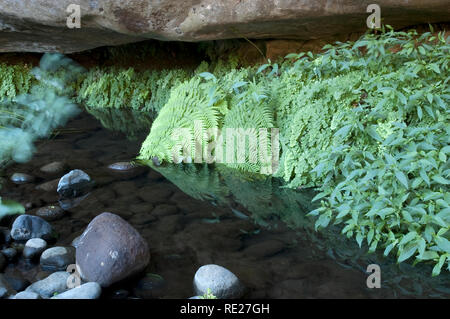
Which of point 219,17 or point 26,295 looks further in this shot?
point 219,17

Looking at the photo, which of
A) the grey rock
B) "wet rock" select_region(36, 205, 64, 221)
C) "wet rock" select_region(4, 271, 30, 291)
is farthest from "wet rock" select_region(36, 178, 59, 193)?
the grey rock

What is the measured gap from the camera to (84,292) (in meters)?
3.01

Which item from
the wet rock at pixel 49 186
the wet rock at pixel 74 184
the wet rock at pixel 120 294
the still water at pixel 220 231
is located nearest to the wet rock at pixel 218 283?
the still water at pixel 220 231

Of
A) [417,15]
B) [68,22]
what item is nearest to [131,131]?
[68,22]

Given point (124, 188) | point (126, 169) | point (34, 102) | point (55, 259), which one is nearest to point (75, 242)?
point (55, 259)

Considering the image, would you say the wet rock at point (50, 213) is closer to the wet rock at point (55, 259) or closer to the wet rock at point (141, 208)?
the wet rock at point (141, 208)

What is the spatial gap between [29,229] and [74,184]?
127 centimetres

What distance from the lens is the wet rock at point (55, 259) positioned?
140 inches

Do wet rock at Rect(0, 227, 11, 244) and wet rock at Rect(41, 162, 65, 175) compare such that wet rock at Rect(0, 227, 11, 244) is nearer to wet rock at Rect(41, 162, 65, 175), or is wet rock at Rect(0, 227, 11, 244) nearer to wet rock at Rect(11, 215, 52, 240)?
wet rock at Rect(11, 215, 52, 240)

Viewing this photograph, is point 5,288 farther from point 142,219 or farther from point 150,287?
point 142,219

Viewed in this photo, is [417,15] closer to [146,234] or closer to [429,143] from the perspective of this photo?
Answer: [429,143]
